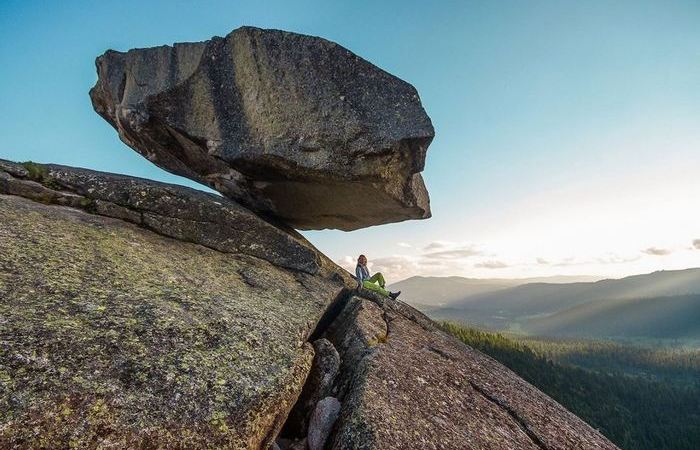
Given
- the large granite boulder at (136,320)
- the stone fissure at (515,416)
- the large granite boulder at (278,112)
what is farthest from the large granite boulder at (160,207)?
the stone fissure at (515,416)

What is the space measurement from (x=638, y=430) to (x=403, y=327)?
168852mm

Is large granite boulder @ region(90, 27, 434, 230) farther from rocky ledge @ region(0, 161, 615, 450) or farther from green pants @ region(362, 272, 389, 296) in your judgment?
green pants @ region(362, 272, 389, 296)

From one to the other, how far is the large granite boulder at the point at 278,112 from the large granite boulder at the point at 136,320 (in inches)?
139

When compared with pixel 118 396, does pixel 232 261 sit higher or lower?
higher

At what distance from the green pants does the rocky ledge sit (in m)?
3.23

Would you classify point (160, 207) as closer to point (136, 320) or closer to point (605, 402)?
point (136, 320)

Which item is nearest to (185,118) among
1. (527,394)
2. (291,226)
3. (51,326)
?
(291,226)

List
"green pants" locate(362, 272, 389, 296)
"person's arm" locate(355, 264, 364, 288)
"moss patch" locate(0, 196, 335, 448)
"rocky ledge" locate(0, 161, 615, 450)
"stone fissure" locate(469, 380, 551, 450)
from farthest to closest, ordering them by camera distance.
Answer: "person's arm" locate(355, 264, 364, 288) < "green pants" locate(362, 272, 389, 296) < "stone fissure" locate(469, 380, 551, 450) < "rocky ledge" locate(0, 161, 615, 450) < "moss patch" locate(0, 196, 335, 448)

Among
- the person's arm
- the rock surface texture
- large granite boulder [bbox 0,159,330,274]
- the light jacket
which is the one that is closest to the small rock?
the rock surface texture

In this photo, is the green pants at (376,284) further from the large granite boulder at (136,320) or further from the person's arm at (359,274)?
the large granite boulder at (136,320)

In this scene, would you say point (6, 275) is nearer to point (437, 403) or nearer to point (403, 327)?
point (437, 403)

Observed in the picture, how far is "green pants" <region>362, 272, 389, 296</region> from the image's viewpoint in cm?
1909

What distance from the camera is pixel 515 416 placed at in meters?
10.6

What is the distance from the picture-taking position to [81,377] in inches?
268
